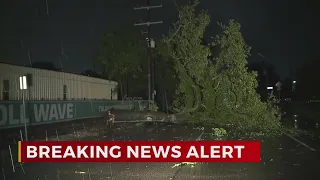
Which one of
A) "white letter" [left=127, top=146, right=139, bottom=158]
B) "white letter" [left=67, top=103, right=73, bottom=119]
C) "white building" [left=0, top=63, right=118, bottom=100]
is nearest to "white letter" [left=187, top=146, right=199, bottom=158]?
"white letter" [left=127, top=146, right=139, bottom=158]

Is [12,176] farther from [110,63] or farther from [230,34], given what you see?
[110,63]

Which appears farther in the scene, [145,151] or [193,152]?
[145,151]

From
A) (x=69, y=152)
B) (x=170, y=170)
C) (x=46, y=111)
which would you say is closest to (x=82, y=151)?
(x=69, y=152)

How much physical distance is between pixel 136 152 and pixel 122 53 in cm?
4016

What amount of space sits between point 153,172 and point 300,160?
4.63 m

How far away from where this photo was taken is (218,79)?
89.4 ft

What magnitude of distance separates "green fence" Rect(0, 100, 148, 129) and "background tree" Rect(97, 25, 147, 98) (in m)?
13.1

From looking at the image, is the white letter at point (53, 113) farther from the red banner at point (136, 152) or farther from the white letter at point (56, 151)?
the white letter at point (56, 151)

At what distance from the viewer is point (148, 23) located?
1332 inches

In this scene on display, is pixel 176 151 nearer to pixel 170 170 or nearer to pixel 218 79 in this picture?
pixel 170 170

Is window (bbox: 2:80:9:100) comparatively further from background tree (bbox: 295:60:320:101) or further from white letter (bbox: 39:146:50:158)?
background tree (bbox: 295:60:320:101)

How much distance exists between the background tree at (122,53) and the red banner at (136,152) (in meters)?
39.7

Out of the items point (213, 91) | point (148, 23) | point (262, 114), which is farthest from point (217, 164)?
point (148, 23)

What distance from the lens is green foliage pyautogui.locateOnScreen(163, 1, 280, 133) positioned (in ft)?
76.3
